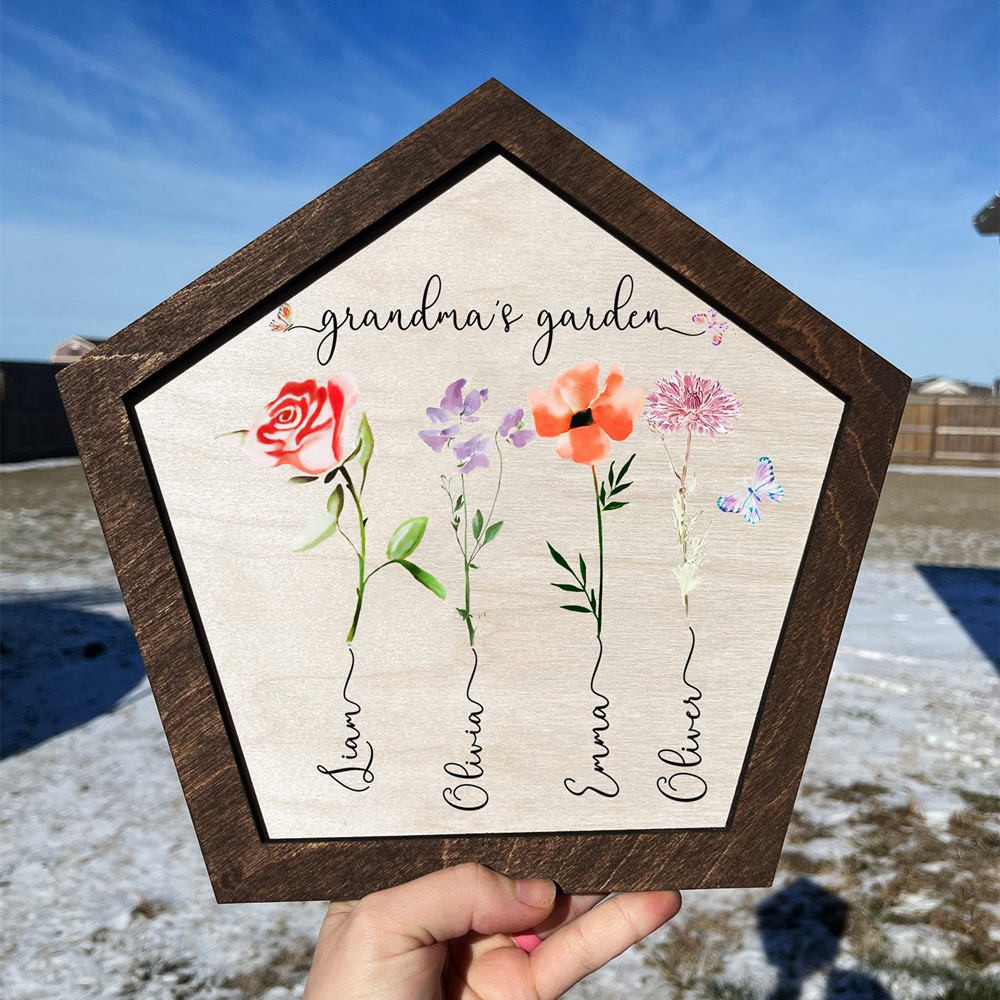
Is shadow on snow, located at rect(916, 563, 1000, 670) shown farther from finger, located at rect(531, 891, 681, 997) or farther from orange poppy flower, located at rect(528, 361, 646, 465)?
orange poppy flower, located at rect(528, 361, 646, 465)

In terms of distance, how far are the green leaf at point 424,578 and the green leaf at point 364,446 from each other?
9 cm

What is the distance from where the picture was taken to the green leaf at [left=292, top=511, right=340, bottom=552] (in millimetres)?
779

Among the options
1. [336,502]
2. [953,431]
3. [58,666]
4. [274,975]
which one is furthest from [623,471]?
[953,431]

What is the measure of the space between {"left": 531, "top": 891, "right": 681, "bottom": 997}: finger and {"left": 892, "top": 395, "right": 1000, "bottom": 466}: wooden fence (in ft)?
54.2

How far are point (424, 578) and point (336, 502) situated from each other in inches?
4.8

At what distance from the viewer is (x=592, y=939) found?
101 cm

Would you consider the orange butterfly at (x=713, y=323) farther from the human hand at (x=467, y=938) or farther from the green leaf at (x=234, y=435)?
the human hand at (x=467, y=938)

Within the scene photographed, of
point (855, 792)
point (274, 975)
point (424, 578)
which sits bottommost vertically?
point (274, 975)

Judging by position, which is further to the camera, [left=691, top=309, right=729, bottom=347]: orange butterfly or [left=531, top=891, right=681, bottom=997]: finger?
[left=531, top=891, right=681, bottom=997]: finger

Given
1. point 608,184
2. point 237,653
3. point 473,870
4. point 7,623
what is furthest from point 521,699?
point 7,623

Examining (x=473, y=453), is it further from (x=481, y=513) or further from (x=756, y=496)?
(x=756, y=496)

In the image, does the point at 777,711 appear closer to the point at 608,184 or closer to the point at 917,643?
the point at 608,184

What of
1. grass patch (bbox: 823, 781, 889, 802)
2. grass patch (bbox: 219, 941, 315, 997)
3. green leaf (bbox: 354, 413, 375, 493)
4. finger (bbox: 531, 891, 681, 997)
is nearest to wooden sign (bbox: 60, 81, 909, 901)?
green leaf (bbox: 354, 413, 375, 493)

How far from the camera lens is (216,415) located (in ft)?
2.53
